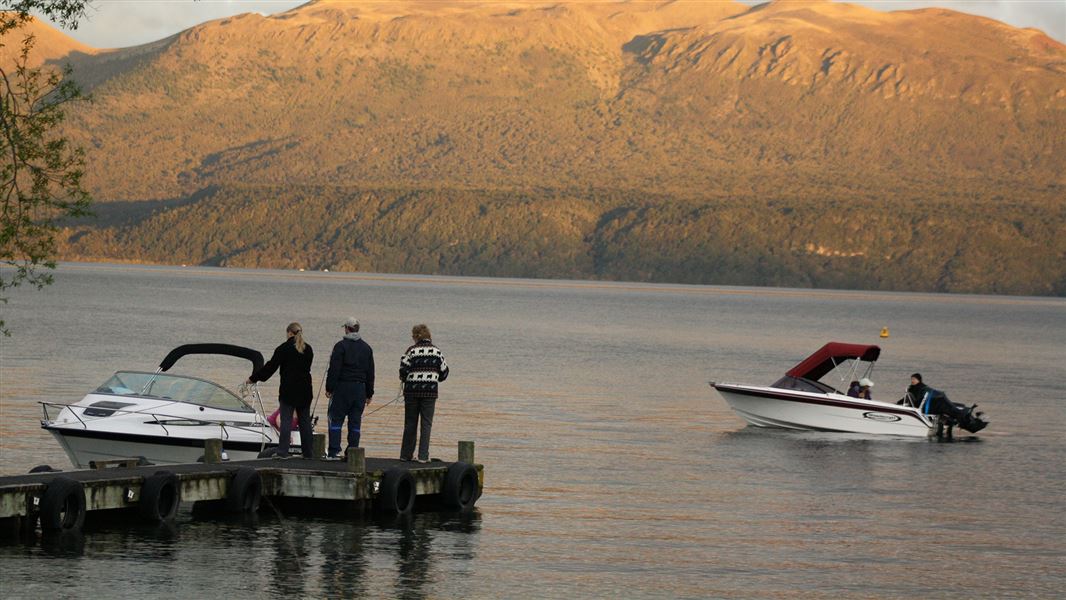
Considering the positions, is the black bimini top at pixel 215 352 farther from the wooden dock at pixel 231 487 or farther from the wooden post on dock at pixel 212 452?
the wooden post on dock at pixel 212 452

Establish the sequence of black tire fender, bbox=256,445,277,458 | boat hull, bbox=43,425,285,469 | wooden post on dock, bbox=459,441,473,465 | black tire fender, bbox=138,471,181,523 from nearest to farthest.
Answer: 1. black tire fender, bbox=138,471,181,523
2. black tire fender, bbox=256,445,277,458
3. wooden post on dock, bbox=459,441,473,465
4. boat hull, bbox=43,425,285,469

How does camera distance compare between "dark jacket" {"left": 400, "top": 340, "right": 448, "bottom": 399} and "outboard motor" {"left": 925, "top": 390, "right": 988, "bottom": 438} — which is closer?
"dark jacket" {"left": 400, "top": 340, "right": 448, "bottom": 399}

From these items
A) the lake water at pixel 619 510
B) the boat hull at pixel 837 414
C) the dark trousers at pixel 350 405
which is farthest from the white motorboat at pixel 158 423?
the boat hull at pixel 837 414

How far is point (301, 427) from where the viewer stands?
2569 centimetres

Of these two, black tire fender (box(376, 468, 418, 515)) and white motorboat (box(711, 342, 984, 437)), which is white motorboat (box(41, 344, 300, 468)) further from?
white motorboat (box(711, 342, 984, 437))

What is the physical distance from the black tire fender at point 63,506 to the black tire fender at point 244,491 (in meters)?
2.57

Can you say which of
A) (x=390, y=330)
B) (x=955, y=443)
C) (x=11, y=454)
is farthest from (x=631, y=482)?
(x=390, y=330)

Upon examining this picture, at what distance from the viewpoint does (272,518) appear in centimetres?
2428

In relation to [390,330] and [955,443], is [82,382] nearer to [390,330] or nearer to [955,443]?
[955,443]

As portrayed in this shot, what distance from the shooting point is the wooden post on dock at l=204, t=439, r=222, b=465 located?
2498 cm

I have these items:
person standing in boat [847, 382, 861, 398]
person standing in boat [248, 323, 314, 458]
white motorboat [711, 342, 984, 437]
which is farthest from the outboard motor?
person standing in boat [248, 323, 314, 458]

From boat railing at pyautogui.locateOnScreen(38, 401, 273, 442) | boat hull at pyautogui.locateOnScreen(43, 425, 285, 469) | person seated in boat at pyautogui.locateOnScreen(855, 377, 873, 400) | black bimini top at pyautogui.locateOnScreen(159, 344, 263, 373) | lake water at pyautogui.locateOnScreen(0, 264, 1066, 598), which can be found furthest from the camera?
person seated in boat at pyautogui.locateOnScreen(855, 377, 873, 400)

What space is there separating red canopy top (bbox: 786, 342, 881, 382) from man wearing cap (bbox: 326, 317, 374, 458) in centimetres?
2223

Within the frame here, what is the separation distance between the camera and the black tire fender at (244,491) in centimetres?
2403
